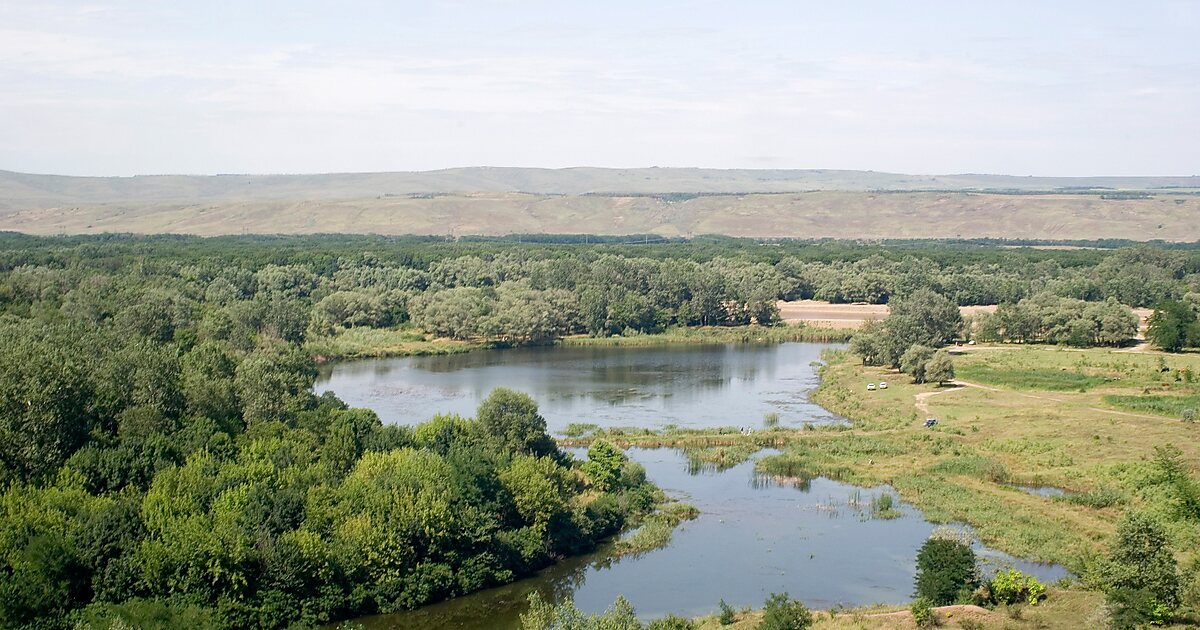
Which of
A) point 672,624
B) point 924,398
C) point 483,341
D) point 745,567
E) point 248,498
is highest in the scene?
point 248,498

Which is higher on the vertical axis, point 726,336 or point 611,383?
point 611,383

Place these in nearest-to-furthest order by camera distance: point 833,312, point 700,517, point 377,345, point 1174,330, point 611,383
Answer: point 700,517, point 611,383, point 1174,330, point 377,345, point 833,312

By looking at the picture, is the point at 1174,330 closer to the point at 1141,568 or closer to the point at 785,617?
the point at 1141,568

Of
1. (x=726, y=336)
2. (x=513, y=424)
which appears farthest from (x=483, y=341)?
(x=513, y=424)

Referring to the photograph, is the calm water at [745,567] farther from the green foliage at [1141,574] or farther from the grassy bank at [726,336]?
the grassy bank at [726,336]

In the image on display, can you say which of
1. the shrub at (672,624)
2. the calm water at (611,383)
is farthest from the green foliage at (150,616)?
the calm water at (611,383)

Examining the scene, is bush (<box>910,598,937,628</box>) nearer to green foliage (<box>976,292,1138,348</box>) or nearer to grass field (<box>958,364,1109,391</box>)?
grass field (<box>958,364,1109,391</box>)

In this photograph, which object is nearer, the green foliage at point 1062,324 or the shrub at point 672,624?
the shrub at point 672,624

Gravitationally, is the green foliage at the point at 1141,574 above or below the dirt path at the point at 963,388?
above
